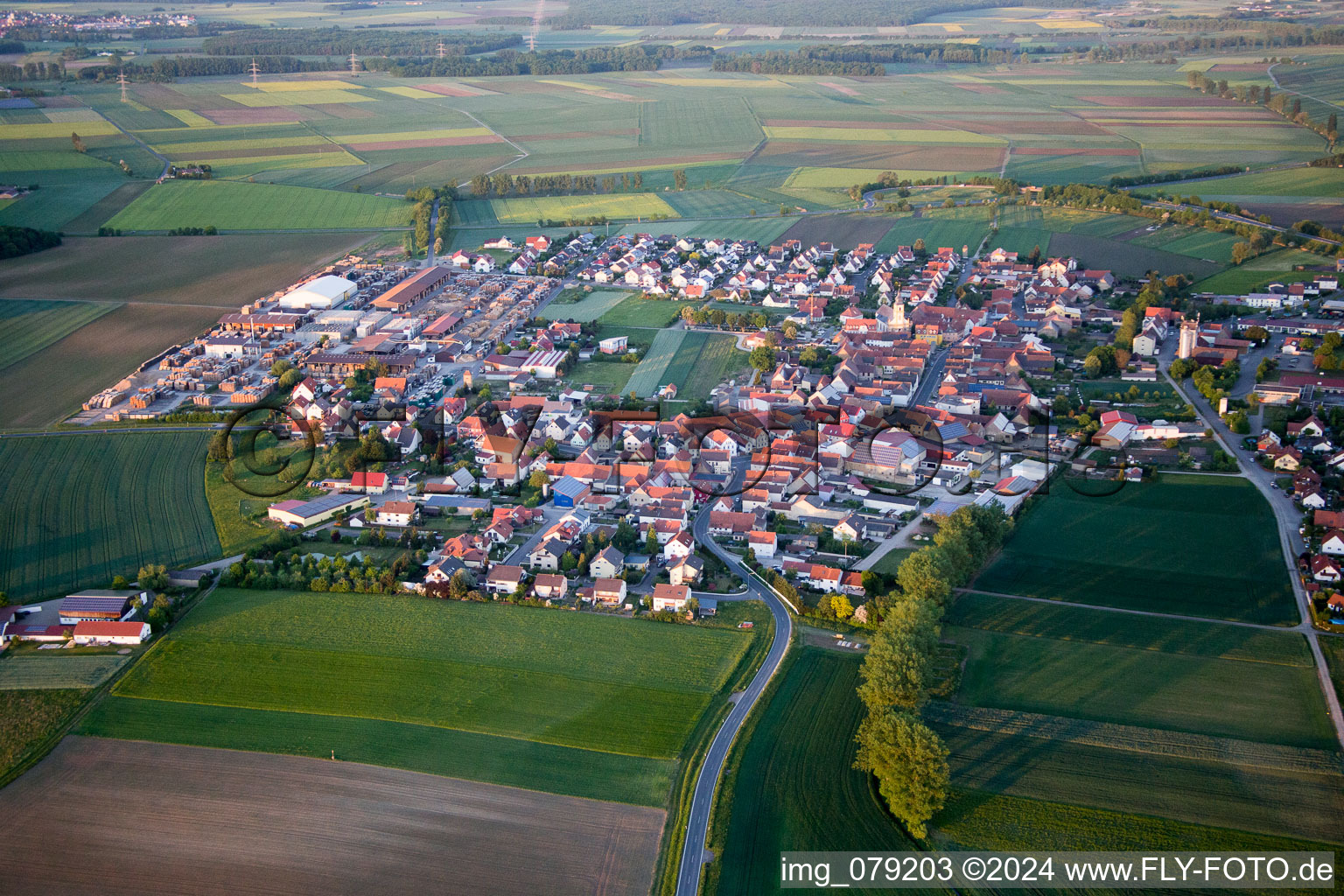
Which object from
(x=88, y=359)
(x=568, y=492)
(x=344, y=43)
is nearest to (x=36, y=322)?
(x=88, y=359)

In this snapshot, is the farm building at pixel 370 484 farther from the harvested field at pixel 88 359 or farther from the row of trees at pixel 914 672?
the row of trees at pixel 914 672

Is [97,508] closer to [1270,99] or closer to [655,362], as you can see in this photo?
[655,362]

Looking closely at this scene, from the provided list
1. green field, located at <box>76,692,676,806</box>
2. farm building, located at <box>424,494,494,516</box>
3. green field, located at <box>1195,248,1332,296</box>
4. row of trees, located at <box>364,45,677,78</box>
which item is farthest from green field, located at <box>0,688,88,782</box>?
row of trees, located at <box>364,45,677,78</box>

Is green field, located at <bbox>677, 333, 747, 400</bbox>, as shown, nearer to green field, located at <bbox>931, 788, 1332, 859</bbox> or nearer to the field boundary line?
the field boundary line

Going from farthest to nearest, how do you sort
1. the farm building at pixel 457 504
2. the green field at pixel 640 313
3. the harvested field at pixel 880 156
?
the harvested field at pixel 880 156 < the green field at pixel 640 313 < the farm building at pixel 457 504

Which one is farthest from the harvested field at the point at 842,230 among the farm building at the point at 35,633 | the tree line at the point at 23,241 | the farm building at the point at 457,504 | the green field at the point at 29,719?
the green field at the point at 29,719

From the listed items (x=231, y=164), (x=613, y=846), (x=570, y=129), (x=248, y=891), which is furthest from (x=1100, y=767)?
(x=570, y=129)
